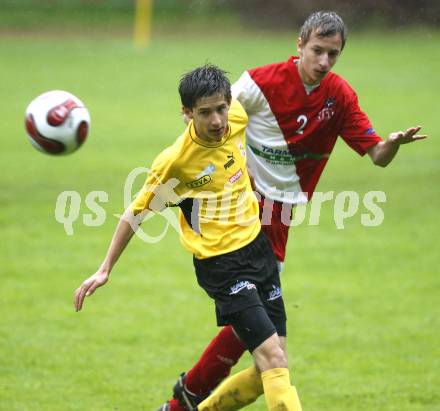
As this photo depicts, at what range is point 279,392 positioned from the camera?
15.0 ft

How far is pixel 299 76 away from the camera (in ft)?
17.9

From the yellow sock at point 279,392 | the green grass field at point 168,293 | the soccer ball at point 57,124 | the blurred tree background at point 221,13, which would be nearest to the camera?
the yellow sock at point 279,392

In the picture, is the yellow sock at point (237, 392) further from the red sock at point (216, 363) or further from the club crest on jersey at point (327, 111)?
the club crest on jersey at point (327, 111)

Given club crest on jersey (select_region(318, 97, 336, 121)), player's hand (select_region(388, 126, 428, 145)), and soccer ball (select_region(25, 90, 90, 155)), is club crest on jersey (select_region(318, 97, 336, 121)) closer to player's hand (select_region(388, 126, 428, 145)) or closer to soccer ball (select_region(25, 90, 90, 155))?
player's hand (select_region(388, 126, 428, 145))

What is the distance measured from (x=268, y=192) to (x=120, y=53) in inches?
850

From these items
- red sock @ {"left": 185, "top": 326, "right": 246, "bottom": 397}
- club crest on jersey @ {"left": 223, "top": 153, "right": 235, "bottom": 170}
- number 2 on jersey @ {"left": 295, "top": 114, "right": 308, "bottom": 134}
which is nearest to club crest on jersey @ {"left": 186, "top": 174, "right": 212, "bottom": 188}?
club crest on jersey @ {"left": 223, "top": 153, "right": 235, "bottom": 170}

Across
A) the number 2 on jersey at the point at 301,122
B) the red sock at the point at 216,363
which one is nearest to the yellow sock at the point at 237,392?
the red sock at the point at 216,363

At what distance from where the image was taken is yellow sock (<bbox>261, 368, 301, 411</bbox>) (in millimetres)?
4559

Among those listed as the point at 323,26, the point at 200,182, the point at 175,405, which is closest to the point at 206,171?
Result: the point at 200,182

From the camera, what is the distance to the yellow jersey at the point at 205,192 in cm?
477

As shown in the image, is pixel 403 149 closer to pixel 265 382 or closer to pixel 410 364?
pixel 410 364

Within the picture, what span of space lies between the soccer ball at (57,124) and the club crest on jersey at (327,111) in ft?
5.10

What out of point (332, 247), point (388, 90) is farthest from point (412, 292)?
point (388, 90)

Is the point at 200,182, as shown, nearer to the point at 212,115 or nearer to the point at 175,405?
the point at 212,115
